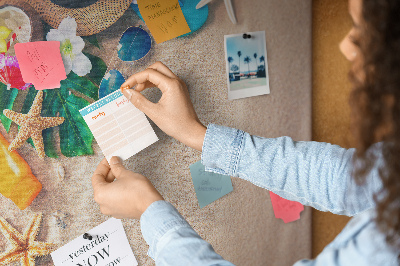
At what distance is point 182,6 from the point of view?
726mm

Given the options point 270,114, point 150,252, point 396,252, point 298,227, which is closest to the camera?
point 396,252

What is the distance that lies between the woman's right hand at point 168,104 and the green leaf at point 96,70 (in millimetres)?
66

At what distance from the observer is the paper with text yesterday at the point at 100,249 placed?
2.19 feet

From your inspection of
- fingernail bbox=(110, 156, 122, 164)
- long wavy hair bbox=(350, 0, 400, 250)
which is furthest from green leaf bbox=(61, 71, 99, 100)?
long wavy hair bbox=(350, 0, 400, 250)

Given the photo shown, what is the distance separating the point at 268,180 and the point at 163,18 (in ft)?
1.40

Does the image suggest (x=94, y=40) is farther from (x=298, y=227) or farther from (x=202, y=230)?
(x=298, y=227)

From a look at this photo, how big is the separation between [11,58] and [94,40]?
0.52ft

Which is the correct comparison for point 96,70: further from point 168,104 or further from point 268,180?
point 268,180

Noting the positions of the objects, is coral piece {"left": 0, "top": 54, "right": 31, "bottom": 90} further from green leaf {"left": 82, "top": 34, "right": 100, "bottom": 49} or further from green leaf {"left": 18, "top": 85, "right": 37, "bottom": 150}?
green leaf {"left": 82, "top": 34, "right": 100, "bottom": 49}

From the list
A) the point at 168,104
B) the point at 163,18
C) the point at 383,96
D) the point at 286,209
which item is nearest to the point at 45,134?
the point at 168,104

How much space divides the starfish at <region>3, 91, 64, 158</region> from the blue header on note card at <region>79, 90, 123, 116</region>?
2.6 inches

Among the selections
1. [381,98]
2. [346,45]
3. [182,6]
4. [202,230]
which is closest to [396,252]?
[381,98]

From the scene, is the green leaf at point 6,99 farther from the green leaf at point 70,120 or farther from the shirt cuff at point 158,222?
the shirt cuff at point 158,222

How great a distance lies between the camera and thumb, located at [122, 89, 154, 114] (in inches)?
25.1
